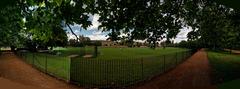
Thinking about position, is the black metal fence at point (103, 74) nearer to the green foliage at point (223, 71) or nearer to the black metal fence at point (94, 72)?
the black metal fence at point (94, 72)

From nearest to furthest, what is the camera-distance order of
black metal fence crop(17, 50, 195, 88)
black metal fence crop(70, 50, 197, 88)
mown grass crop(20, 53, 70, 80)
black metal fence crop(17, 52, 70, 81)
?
1. black metal fence crop(70, 50, 197, 88)
2. black metal fence crop(17, 50, 195, 88)
3. black metal fence crop(17, 52, 70, 81)
4. mown grass crop(20, 53, 70, 80)

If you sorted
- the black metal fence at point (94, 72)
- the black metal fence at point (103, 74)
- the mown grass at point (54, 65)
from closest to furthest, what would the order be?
the black metal fence at point (103, 74)
the black metal fence at point (94, 72)
the mown grass at point (54, 65)

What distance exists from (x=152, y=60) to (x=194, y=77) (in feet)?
44.5

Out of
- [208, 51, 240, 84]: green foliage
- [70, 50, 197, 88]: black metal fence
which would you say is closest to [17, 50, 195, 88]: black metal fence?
[70, 50, 197, 88]: black metal fence

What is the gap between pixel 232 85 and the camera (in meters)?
0.63

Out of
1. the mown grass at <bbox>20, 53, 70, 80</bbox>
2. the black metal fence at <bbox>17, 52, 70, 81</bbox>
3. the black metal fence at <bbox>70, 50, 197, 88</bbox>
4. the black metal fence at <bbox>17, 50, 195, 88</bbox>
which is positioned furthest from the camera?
the mown grass at <bbox>20, 53, 70, 80</bbox>

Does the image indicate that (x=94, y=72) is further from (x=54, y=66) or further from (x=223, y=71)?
(x=223, y=71)

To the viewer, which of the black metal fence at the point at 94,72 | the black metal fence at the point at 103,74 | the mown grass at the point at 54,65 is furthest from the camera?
the mown grass at the point at 54,65

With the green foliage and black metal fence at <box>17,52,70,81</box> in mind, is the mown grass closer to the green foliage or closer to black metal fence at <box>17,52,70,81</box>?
black metal fence at <box>17,52,70,81</box>

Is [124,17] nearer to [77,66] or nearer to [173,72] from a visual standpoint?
[77,66]

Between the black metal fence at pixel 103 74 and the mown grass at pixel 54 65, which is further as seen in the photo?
the mown grass at pixel 54 65

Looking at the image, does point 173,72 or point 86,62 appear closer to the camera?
point 86,62

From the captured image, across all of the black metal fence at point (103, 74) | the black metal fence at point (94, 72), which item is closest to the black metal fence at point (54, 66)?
the black metal fence at point (94, 72)

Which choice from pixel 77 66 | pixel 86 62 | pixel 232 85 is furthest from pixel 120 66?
pixel 232 85
